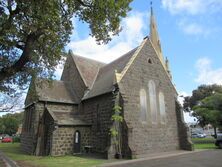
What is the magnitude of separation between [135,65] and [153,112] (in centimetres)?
524

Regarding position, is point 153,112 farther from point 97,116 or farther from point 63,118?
point 63,118

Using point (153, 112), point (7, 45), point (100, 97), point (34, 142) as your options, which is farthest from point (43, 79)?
point (153, 112)

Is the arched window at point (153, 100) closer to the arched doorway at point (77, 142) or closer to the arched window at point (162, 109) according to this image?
the arched window at point (162, 109)

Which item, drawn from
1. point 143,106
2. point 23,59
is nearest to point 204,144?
point 143,106

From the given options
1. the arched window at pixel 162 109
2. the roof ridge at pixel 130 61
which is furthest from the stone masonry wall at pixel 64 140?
the arched window at pixel 162 109

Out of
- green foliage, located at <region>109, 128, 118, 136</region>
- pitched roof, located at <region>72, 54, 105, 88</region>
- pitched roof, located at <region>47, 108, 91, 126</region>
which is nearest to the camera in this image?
green foliage, located at <region>109, 128, 118, 136</region>

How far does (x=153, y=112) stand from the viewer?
2258 centimetres

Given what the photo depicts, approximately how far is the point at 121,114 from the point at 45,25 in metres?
10.2

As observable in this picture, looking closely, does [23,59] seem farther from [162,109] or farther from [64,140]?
[162,109]

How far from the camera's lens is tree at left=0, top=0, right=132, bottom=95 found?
39.1 ft

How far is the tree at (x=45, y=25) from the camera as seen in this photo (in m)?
11.9

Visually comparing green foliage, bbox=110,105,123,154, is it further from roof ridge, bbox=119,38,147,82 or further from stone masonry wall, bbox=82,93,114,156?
roof ridge, bbox=119,38,147,82

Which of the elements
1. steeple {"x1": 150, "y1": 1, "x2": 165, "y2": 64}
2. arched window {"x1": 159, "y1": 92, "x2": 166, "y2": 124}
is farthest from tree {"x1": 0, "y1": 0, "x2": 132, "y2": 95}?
steeple {"x1": 150, "y1": 1, "x2": 165, "y2": 64}

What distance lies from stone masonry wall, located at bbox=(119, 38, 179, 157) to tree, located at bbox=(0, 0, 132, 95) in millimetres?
7341
